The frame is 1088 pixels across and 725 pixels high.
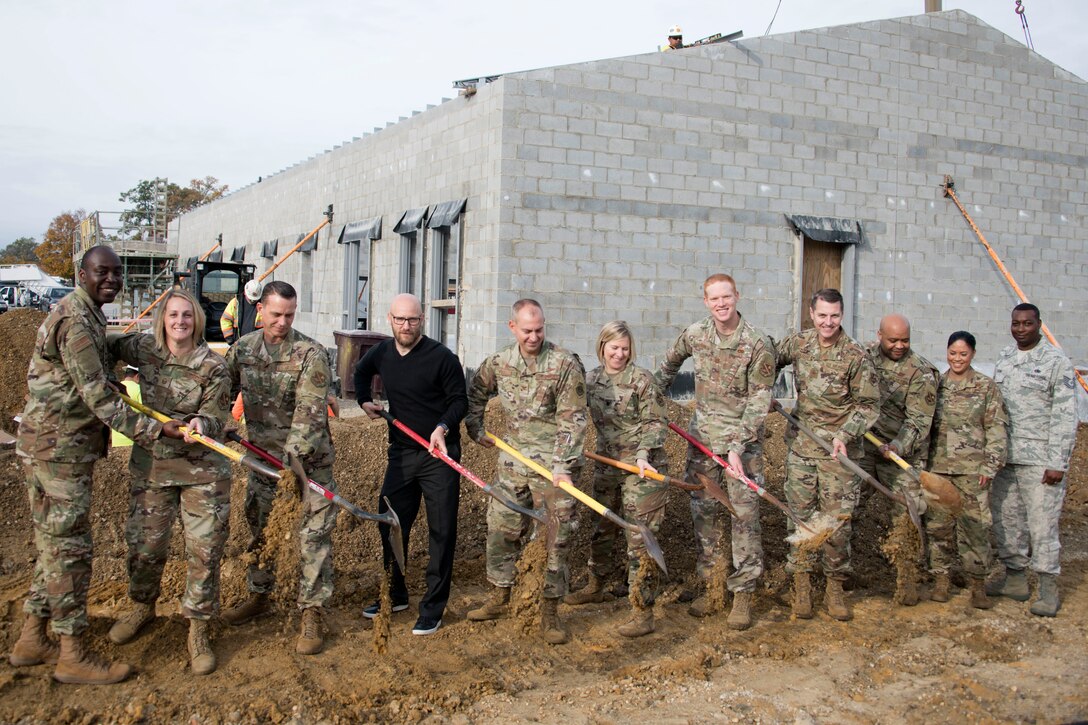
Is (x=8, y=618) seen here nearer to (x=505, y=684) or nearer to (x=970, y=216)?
(x=505, y=684)

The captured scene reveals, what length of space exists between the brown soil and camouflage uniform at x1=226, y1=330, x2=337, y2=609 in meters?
0.38

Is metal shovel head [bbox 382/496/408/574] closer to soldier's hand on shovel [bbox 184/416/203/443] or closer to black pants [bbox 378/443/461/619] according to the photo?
black pants [bbox 378/443/461/619]

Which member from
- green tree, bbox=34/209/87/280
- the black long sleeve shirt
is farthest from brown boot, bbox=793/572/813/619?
green tree, bbox=34/209/87/280

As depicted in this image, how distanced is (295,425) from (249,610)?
1.26m

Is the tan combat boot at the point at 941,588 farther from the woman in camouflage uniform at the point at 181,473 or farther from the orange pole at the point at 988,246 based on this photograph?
the orange pole at the point at 988,246

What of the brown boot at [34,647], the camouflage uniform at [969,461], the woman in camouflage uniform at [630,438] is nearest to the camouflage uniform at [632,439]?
the woman in camouflage uniform at [630,438]

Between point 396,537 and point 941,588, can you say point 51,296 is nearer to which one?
point 396,537

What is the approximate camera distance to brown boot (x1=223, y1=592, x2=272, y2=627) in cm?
530

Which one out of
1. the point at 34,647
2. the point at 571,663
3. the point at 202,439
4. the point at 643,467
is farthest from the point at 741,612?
the point at 34,647

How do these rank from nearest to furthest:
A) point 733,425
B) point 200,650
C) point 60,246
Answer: point 200,650 < point 733,425 < point 60,246

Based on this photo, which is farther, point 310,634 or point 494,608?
point 494,608

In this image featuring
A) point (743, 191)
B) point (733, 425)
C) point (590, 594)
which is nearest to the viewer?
point (733, 425)

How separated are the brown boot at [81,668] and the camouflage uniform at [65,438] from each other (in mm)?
71

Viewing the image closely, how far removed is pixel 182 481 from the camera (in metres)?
4.77
